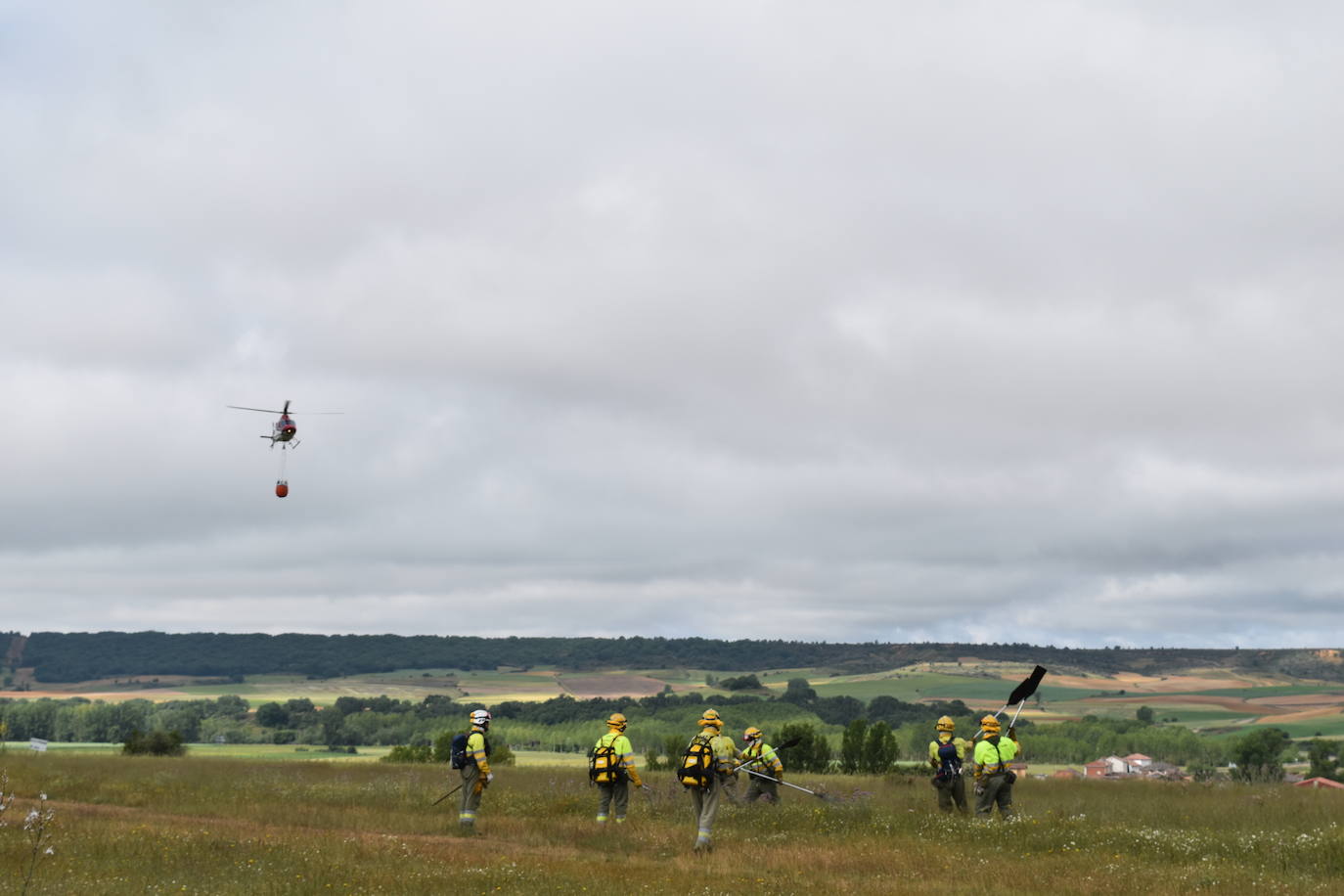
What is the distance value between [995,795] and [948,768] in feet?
4.48

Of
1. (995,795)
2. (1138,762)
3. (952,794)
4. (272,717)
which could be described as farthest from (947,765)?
(272,717)

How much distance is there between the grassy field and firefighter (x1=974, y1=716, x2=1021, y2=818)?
3.52 ft

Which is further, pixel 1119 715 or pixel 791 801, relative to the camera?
pixel 1119 715

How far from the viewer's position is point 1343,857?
2033 cm

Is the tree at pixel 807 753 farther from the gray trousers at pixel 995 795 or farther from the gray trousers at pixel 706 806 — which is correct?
the gray trousers at pixel 706 806

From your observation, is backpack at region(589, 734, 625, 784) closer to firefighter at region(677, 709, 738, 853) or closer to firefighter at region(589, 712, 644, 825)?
firefighter at region(589, 712, 644, 825)

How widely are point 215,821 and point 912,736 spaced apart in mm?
95466

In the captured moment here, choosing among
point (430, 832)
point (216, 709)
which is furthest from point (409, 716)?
point (430, 832)

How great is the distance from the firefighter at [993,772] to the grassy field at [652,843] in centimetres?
107

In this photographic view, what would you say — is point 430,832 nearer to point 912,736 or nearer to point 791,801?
point 791,801

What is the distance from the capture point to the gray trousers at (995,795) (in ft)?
86.0

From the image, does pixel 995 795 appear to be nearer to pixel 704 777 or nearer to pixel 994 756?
pixel 994 756

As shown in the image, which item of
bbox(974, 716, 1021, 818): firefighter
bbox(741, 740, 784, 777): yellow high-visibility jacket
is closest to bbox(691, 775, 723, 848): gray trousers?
bbox(741, 740, 784, 777): yellow high-visibility jacket

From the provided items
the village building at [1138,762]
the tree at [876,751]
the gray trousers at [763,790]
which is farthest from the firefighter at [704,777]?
the village building at [1138,762]
